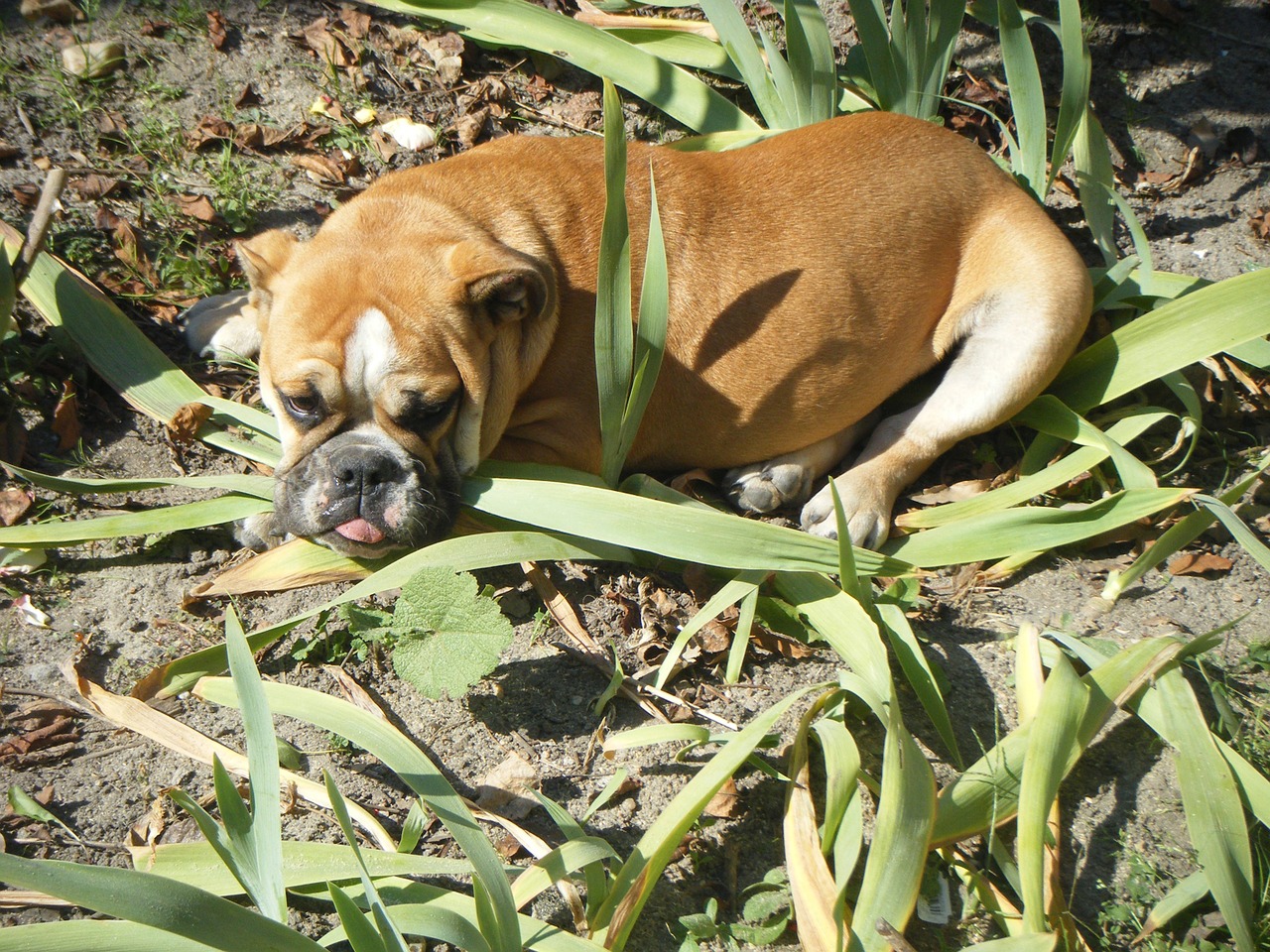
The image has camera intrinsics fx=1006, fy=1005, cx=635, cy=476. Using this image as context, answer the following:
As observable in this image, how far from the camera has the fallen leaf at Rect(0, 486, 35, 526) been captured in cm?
341

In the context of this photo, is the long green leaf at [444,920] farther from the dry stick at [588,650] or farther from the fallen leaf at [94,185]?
the fallen leaf at [94,185]

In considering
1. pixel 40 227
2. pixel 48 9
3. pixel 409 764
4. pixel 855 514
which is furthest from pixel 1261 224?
pixel 48 9

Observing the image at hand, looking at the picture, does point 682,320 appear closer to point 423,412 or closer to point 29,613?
point 423,412

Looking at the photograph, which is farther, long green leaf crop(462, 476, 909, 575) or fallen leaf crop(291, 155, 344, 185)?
fallen leaf crop(291, 155, 344, 185)

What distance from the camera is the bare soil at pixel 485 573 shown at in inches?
110

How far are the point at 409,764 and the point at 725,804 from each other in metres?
0.92

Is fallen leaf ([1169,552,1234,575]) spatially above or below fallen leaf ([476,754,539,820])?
above

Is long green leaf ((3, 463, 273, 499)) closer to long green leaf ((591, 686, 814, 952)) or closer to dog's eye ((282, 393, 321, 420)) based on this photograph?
dog's eye ((282, 393, 321, 420))

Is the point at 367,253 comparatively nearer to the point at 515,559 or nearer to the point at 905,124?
the point at 515,559

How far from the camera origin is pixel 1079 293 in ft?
13.2

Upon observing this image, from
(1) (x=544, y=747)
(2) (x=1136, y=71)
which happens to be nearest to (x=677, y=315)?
(1) (x=544, y=747)

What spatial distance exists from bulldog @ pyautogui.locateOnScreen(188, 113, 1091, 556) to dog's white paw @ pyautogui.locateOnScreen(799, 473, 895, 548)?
11 mm

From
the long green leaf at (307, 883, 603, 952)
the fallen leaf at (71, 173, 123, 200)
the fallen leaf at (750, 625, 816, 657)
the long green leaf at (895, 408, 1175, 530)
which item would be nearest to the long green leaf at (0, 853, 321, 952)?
the long green leaf at (307, 883, 603, 952)

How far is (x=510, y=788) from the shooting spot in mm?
2818
